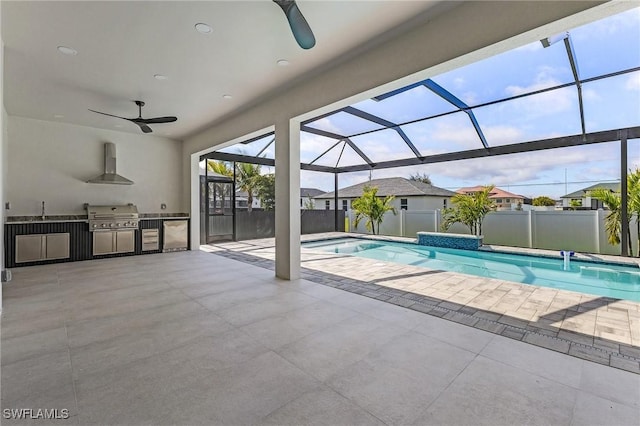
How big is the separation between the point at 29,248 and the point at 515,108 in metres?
10.1

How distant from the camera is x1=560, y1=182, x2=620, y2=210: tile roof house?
683 cm

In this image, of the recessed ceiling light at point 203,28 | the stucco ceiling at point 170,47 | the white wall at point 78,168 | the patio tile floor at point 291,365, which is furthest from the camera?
the white wall at point 78,168

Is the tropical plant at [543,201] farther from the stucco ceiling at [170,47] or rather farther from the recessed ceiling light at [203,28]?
the recessed ceiling light at [203,28]

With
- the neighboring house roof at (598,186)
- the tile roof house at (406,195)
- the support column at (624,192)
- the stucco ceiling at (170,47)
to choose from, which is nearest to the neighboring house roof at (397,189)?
the tile roof house at (406,195)

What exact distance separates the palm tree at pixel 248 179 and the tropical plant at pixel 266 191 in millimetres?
150

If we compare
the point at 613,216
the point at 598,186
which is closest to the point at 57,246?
the point at 613,216

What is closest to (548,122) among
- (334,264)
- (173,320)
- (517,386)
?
(334,264)

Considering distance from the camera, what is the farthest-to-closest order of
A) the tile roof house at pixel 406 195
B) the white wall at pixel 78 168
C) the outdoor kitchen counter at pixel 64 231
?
the tile roof house at pixel 406 195, the white wall at pixel 78 168, the outdoor kitchen counter at pixel 64 231

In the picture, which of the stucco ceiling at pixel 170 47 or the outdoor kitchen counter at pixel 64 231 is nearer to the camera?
the stucco ceiling at pixel 170 47

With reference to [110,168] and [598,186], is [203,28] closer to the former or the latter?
[110,168]

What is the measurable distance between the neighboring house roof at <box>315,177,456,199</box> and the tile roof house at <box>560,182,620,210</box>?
14.5ft

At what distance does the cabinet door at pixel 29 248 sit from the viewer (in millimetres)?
5570

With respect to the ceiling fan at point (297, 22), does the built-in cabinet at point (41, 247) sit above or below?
below

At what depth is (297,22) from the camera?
7.65 ft
